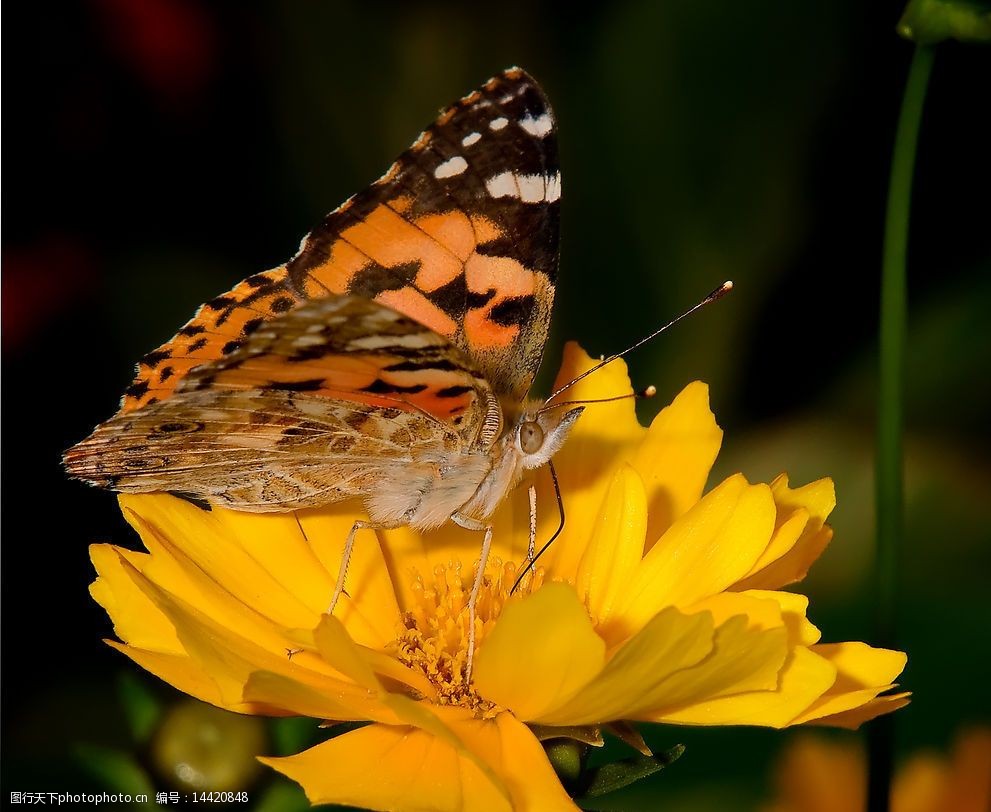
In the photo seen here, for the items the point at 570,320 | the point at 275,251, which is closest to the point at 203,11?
the point at 275,251

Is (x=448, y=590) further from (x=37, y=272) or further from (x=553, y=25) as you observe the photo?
(x=553, y=25)

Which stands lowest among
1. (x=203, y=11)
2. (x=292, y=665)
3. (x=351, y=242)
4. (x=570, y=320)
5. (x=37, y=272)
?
(x=292, y=665)

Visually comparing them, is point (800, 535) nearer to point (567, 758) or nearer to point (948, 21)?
point (567, 758)

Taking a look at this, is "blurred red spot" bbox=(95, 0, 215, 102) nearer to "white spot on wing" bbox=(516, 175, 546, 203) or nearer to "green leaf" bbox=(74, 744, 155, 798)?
"white spot on wing" bbox=(516, 175, 546, 203)

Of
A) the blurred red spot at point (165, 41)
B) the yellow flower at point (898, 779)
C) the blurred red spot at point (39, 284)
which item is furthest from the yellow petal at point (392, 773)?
the blurred red spot at point (165, 41)

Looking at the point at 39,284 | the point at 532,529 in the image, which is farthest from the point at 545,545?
the point at 39,284

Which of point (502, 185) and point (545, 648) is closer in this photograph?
point (545, 648)
